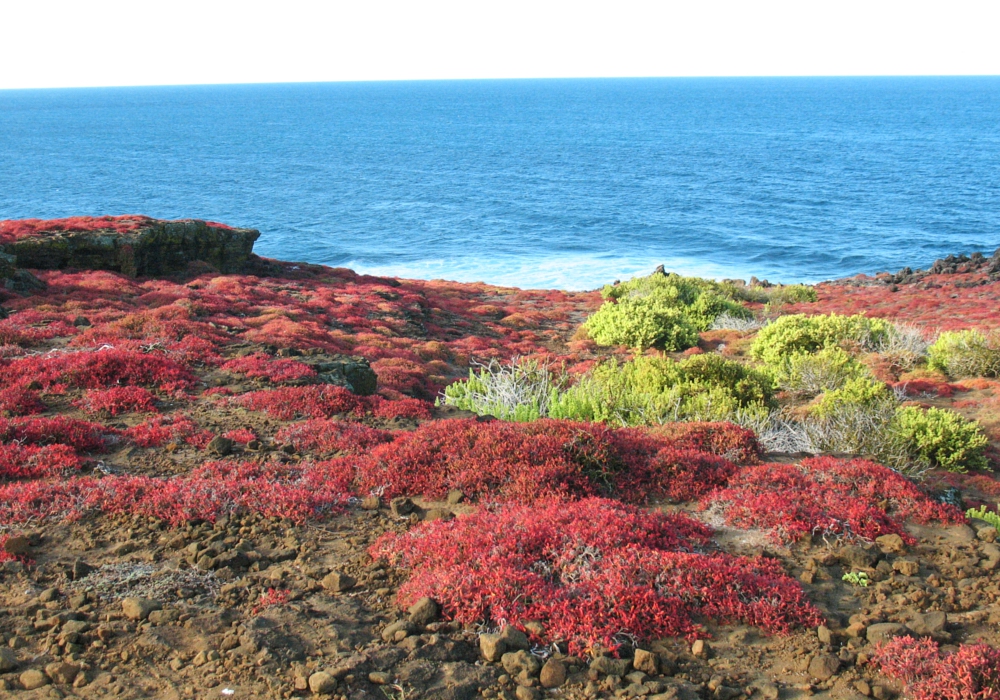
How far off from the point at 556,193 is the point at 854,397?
69.4 meters

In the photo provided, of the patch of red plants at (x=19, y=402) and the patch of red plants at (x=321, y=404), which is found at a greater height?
the patch of red plants at (x=19, y=402)

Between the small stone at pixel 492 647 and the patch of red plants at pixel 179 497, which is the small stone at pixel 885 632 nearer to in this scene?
the small stone at pixel 492 647

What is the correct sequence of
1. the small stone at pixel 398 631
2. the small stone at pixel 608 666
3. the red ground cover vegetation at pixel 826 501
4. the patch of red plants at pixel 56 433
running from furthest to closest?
the patch of red plants at pixel 56 433, the red ground cover vegetation at pixel 826 501, the small stone at pixel 398 631, the small stone at pixel 608 666

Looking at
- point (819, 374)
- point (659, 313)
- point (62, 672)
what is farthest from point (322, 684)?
point (659, 313)

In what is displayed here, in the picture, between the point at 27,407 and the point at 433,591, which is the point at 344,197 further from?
the point at 433,591

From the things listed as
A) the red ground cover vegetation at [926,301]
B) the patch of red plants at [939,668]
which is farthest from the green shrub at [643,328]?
the patch of red plants at [939,668]

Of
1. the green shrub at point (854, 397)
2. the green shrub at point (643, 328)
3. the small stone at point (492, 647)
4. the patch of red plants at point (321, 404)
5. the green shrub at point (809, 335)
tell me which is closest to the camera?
the small stone at point (492, 647)

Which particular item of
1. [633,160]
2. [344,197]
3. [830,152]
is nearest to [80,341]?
[344,197]

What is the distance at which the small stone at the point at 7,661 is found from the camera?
14.7ft

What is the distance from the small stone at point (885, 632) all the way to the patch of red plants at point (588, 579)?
1.14 feet

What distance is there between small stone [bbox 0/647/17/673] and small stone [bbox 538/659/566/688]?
321cm

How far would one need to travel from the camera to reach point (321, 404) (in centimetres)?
1043

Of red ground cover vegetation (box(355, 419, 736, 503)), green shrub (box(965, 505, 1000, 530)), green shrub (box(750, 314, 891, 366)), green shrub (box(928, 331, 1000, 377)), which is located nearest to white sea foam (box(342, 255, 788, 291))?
green shrub (box(750, 314, 891, 366))

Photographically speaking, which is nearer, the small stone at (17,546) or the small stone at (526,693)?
the small stone at (526,693)
